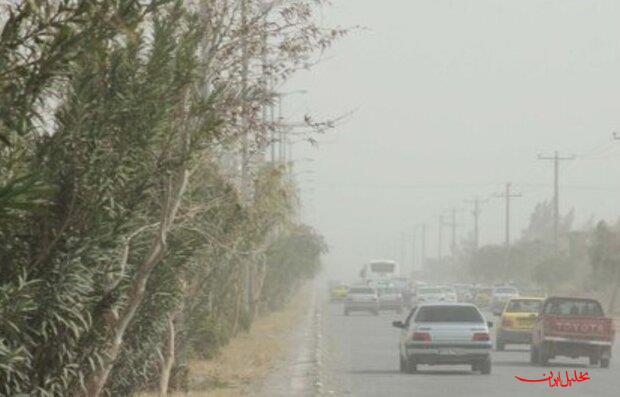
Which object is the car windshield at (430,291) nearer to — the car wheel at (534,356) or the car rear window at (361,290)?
the car rear window at (361,290)

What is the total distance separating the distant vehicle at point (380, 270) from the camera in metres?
120

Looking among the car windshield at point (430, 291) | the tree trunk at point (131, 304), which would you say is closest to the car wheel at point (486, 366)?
the tree trunk at point (131, 304)

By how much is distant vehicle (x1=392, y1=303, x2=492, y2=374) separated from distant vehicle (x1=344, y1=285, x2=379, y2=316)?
2041 inches

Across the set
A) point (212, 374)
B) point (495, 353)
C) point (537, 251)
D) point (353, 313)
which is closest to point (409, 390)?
point (212, 374)

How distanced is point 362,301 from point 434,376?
5281 centimetres

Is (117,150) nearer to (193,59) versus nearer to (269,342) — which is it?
(193,59)

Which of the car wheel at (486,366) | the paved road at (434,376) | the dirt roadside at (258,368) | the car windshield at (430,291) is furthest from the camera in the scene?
the car windshield at (430,291)

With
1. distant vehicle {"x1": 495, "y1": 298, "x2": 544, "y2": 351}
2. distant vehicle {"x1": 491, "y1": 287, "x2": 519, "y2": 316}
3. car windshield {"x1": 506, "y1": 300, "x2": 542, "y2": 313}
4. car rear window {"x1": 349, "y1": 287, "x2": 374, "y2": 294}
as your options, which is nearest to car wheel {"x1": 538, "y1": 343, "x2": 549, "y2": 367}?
distant vehicle {"x1": 495, "y1": 298, "x2": 544, "y2": 351}

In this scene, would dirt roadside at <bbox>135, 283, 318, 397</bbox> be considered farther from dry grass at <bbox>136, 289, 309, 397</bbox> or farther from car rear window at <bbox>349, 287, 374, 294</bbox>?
car rear window at <bbox>349, 287, 374, 294</bbox>

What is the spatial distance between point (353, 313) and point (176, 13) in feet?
257

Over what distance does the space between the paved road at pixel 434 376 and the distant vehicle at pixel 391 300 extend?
124ft

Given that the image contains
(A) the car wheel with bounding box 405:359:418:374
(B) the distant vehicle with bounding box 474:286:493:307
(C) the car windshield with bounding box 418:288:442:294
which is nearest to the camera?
(A) the car wheel with bounding box 405:359:418:374

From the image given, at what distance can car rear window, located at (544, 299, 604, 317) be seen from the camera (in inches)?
1628

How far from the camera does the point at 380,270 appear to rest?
397 feet
